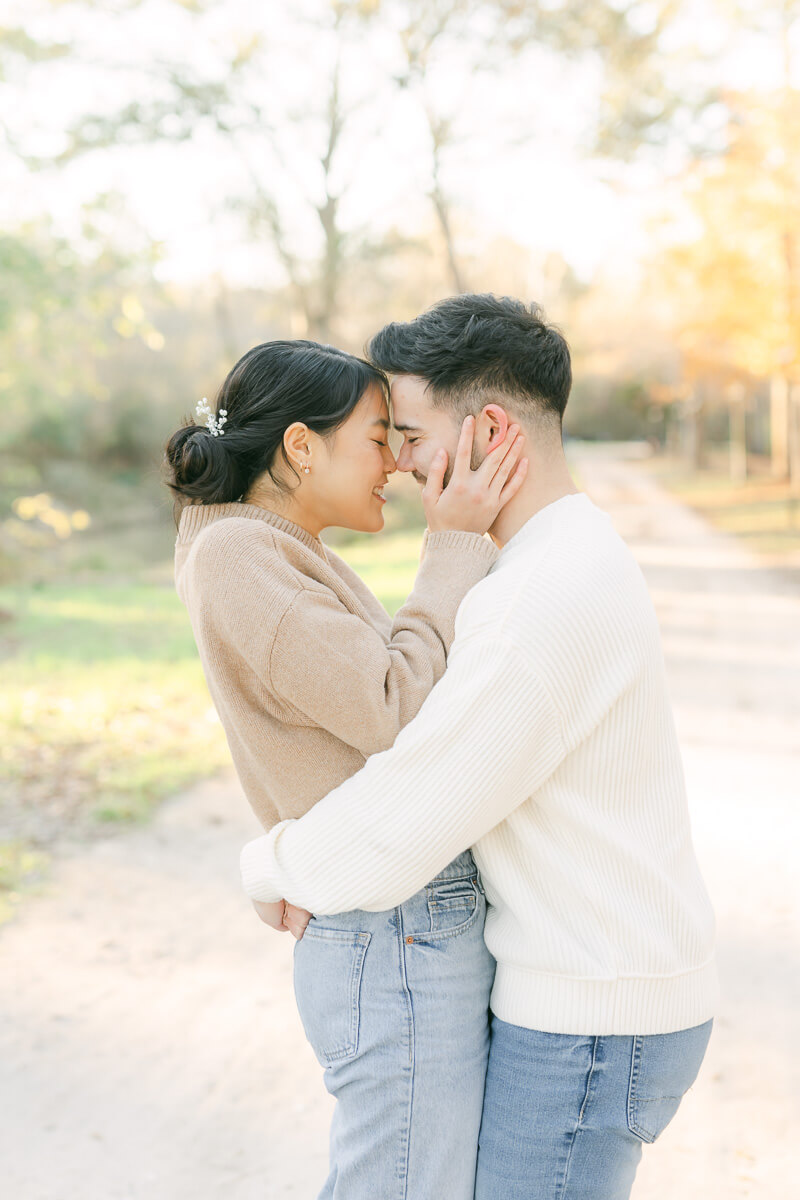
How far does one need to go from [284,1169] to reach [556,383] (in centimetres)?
239

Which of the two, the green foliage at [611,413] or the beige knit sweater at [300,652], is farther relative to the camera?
the green foliage at [611,413]

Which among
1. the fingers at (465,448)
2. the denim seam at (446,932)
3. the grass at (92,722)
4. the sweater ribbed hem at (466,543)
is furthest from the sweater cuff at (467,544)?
the grass at (92,722)

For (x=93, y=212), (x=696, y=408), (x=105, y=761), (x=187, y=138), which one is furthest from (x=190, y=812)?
(x=696, y=408)

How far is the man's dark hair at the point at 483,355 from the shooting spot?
186 cm

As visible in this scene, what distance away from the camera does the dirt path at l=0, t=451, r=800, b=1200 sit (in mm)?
2996

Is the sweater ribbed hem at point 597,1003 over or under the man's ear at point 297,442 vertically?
under

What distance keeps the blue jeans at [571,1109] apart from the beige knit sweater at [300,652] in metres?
0.55

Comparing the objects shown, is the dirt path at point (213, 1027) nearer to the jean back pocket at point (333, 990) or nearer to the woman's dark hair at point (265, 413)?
the jean back pocket at point (333, 990)

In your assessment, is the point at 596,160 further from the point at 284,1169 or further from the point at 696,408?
the point at 696,408

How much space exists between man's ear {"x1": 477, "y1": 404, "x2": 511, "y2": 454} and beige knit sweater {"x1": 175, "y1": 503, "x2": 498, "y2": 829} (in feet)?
0.59

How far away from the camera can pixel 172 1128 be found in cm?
316

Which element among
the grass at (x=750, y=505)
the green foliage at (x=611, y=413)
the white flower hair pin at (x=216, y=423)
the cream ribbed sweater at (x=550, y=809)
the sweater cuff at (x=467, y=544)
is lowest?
the green foliage at (x=611, y=413)

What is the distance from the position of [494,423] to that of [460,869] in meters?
0.80

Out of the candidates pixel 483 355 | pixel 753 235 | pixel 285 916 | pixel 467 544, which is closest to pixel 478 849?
pixel 285 916
